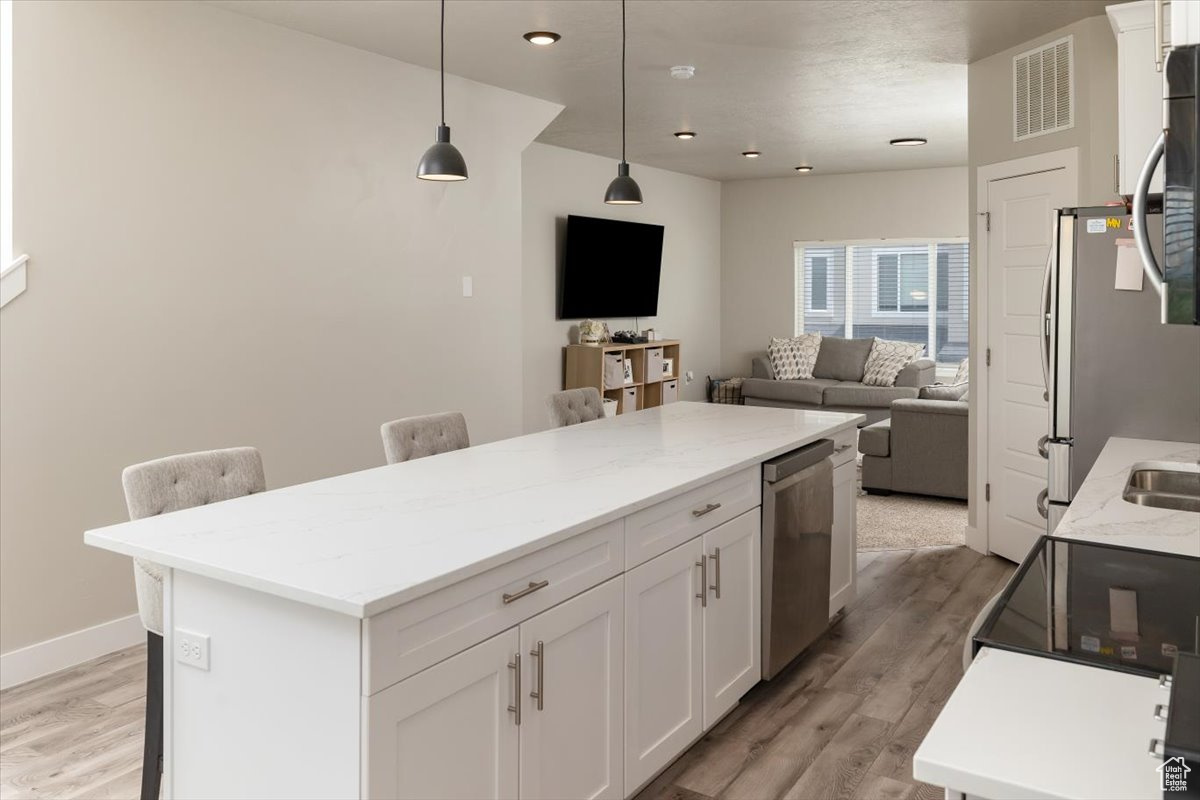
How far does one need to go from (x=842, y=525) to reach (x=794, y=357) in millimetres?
5914

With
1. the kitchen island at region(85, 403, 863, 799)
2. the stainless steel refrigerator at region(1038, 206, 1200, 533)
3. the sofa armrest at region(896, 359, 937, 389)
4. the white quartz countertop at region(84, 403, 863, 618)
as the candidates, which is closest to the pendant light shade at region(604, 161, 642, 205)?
the white quartz countertop at region(84, 403, 863, 618)

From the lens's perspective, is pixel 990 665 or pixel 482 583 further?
pixel 482 583

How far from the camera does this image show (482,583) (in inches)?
71.5

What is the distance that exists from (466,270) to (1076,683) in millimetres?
4404

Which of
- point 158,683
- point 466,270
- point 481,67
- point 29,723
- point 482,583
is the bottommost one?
point 29,723

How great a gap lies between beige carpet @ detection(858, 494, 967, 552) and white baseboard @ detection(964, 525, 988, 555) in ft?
0.29

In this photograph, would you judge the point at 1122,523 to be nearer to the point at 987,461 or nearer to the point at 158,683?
the point at 158,683

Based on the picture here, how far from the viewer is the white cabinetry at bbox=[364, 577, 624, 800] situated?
1658 millimetres

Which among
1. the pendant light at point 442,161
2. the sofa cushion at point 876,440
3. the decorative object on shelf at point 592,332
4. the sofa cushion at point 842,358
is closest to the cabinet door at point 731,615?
the pendant light at point 442,161

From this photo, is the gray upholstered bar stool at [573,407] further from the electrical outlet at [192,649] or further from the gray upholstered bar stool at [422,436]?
the electrical outlet at [192,649]

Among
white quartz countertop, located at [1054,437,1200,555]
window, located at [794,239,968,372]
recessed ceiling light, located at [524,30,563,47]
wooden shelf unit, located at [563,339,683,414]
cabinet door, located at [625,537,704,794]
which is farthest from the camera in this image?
window, located at [794,239,968,372]

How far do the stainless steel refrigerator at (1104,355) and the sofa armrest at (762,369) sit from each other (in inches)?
253

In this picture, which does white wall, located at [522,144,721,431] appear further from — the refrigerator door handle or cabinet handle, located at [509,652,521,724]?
the refrigerator door handle

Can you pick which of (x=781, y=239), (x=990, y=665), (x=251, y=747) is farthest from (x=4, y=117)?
(x=781, y=239)
